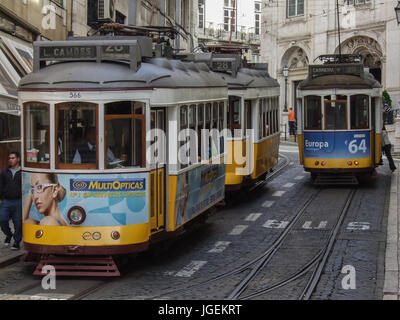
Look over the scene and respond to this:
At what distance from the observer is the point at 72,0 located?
24.8 meters

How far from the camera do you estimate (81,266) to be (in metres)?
11.5

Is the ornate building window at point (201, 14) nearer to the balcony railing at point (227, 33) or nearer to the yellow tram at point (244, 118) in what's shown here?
the balcony railing at point (227, 33)

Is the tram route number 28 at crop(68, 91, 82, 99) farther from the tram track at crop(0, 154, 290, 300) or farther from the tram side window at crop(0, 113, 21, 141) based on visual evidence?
the tram side window at crop(0, 113, 21, 141)

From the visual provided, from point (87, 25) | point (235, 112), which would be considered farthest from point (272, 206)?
point (87, 25)

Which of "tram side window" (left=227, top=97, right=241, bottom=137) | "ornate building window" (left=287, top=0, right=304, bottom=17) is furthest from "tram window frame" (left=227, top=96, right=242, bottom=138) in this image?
"ornate building window" (left=287, top=0, right=304, bottom=17)

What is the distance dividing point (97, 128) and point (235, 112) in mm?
7975

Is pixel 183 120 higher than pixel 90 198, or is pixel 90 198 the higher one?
pixel 183 120

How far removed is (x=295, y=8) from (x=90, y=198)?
140 feet

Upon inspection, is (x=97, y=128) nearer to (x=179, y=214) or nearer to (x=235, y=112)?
(x=179, y=214)

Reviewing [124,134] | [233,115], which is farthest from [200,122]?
[233,115]

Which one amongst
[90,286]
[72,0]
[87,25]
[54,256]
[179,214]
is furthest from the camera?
[87,25]

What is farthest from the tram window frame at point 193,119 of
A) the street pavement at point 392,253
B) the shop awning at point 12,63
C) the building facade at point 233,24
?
the building facade at point 233,24

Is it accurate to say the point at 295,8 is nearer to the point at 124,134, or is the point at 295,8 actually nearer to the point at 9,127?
the point at 9,127

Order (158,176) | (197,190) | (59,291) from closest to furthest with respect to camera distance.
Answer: (59,291), (158,176), (197,190)
